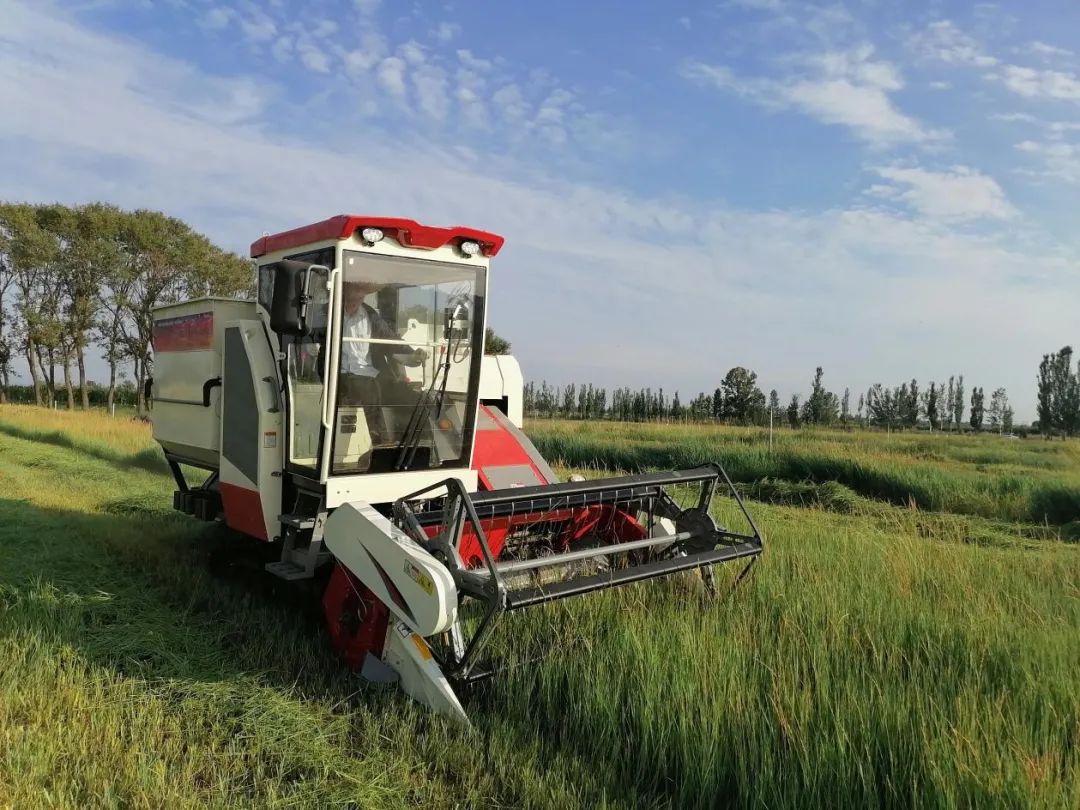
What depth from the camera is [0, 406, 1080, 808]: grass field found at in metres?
2.95

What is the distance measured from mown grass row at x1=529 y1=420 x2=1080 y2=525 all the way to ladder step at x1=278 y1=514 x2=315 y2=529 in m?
6.53

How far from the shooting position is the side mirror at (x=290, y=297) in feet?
13.3

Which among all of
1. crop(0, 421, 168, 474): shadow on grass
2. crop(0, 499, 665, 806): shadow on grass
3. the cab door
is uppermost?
the cab door

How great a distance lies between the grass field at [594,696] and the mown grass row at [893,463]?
4.51 metres

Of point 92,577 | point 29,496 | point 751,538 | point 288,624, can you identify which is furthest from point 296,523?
point 29,496

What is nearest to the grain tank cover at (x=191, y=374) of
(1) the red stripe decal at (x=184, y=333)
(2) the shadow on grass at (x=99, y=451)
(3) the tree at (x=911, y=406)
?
(1) the red stripe decal at (x=184, y=333)

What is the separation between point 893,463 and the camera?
14531 millimetres

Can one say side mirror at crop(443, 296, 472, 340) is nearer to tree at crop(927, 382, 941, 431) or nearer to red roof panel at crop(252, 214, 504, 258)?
red roof panel at crop(252, 214, 504, 258)

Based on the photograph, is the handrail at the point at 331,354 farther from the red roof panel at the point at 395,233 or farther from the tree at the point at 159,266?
the tree at the point at 159,266

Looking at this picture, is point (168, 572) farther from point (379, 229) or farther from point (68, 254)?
point (68, 254)

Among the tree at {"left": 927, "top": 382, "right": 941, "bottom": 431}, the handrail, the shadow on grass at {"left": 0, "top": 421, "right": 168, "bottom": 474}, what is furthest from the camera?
the tree at {"left": 927, "top": 382, "right": 941, "bottom": 431}

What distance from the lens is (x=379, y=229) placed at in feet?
14.5

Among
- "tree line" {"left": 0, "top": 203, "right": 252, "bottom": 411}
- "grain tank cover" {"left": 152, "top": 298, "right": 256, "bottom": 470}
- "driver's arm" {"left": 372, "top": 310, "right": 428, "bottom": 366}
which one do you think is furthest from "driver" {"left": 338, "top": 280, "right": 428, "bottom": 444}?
"tree line" {"left": 0, "top": 203, "right": 252, "bottom": 411}

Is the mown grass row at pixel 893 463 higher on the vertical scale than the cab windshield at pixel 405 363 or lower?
lower
